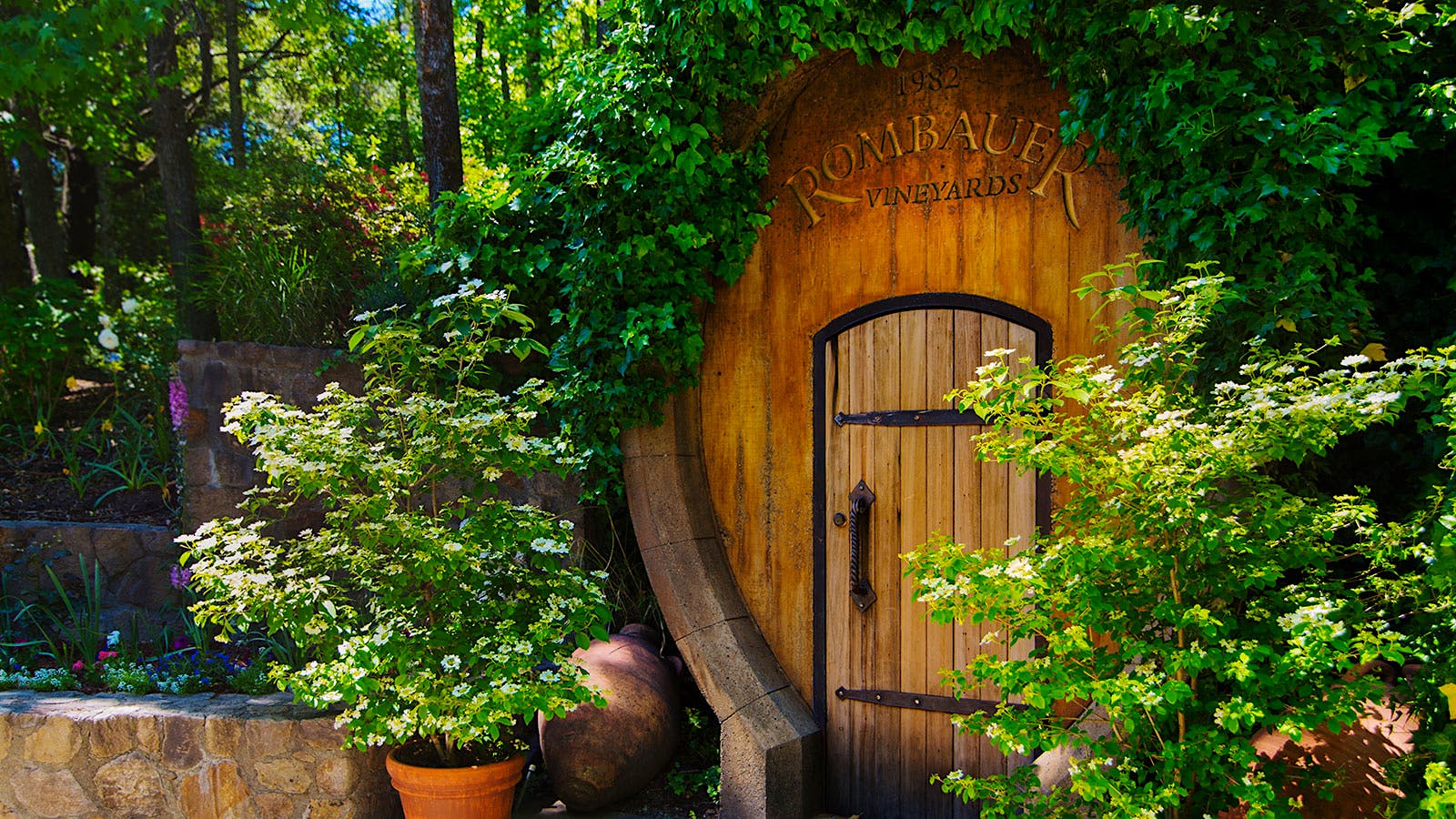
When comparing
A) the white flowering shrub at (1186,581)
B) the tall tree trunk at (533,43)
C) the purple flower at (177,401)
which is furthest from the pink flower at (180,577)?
the tall tree trunk at (533,43)

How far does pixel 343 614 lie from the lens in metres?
3.39

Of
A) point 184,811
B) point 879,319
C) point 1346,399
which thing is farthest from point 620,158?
point 184,811

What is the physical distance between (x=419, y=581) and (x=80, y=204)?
973 centimetres

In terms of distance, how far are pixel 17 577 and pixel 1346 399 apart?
631 cm

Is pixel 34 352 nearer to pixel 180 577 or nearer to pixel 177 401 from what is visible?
pixel 177 401

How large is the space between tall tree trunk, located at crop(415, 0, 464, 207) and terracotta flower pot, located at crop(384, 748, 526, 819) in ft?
10.7

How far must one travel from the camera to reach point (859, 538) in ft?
12.7

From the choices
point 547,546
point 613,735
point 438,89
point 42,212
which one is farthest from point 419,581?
point 42,212

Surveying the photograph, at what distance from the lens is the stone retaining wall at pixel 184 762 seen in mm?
3742

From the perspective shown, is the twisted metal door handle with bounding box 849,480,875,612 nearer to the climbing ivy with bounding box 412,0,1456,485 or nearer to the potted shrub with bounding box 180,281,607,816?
the climbing ivy with bounding box 412,0,1456,485

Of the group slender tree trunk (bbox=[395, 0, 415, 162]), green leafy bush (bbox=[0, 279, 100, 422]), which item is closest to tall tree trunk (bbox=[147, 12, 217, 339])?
green leafy bush (bbox=[0, 279, 100, 422])

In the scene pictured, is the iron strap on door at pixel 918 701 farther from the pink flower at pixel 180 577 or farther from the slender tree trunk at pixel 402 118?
the slender tree trunk at pixel 402 118

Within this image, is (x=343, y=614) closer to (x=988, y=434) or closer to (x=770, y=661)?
(x=770, y=661)

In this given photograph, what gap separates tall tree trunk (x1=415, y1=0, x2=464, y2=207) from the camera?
5.62m
